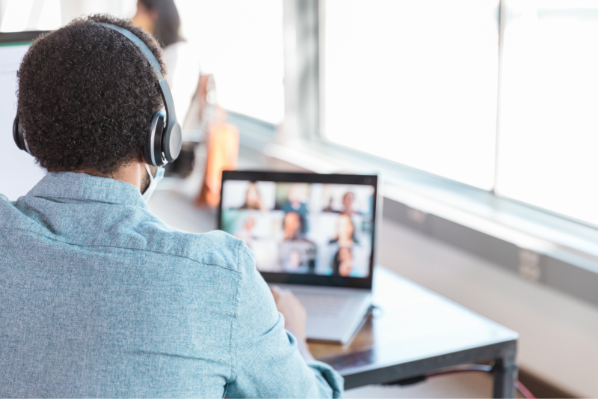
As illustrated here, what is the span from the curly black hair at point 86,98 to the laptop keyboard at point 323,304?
2.11 ft

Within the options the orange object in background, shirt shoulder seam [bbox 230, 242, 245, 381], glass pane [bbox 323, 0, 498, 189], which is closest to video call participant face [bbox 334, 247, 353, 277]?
Answer: shirt shoulder seam [bbox 230, 242, 245, 381]

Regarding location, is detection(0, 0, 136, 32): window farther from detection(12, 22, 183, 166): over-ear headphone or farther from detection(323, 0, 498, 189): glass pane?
detection(323, 0, 498, 189): glass pane

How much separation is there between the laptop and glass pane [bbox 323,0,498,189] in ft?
3.21

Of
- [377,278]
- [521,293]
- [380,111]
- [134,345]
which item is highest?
[380,111]

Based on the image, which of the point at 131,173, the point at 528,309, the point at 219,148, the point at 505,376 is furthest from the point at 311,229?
the point at 219,148

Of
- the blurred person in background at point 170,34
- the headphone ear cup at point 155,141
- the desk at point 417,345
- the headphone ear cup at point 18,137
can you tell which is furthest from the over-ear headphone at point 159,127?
the blurred person in background at point 170,34

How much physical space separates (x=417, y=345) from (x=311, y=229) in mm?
375

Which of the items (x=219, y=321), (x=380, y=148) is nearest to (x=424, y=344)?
(x=219, y=321)

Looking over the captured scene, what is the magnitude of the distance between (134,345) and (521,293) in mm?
1518

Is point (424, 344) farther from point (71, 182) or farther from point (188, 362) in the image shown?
point (71, 182)

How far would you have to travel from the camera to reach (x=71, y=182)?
74 centimetres

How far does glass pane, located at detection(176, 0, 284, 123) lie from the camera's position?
3.49 metres

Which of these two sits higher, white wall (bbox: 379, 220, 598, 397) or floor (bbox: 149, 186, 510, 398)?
white wall (bbox: 379, 220, 598, 397)

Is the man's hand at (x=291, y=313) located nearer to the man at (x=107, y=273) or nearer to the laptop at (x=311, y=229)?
the laptop at (x=311, y=229)
